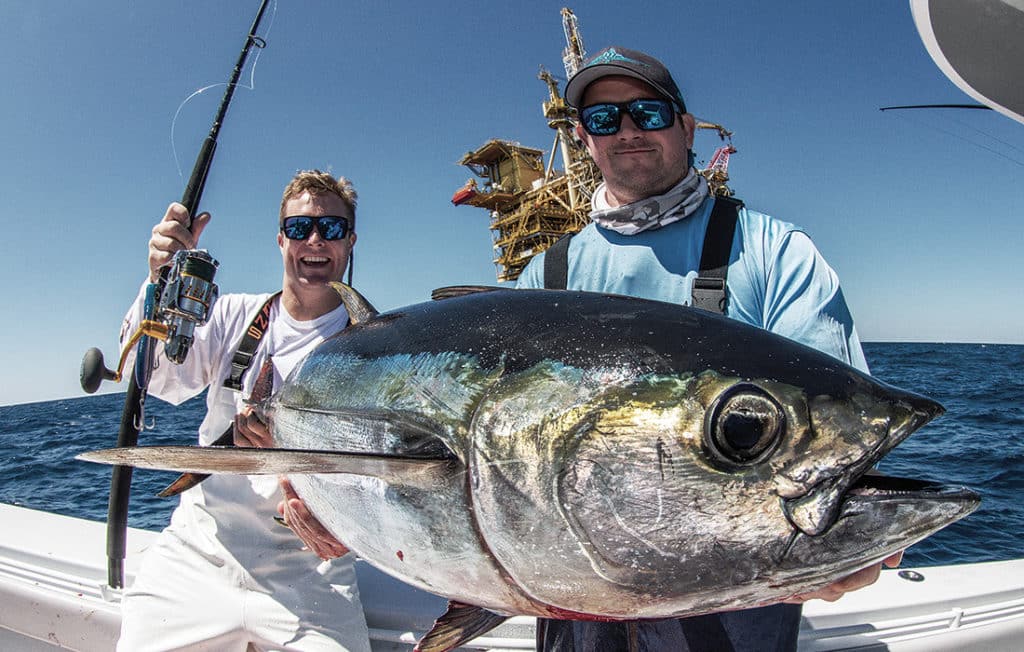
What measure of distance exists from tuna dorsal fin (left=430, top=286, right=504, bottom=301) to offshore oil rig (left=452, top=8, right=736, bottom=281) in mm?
24892

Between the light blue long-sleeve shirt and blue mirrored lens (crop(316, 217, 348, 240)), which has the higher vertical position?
blue mirrored lens (crop(316, 217, 348, 240))

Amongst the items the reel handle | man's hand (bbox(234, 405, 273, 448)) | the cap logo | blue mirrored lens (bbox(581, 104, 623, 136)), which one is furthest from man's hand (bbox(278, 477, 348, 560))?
the cap logo

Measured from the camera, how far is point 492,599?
3.45ft

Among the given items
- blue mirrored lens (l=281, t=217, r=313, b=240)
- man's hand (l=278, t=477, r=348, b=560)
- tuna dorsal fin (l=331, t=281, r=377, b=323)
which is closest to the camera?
man's hand (l=278, t=477, r=348, b=560)

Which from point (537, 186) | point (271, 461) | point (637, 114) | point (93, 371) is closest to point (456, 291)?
point (271, 461)

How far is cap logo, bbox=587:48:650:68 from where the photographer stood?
6.05ft

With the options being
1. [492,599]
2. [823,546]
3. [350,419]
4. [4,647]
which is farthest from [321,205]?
[4,647]

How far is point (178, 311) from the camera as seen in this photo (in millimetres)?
2445

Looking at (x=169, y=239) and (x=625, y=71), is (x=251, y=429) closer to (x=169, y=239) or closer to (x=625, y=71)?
(x=169, y=239)

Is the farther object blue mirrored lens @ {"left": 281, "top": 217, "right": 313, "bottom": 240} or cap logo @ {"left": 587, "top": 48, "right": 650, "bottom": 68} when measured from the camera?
blue mirrored lens @ {"left": 281, "top": 217, "right": 313, "bottom": 240}

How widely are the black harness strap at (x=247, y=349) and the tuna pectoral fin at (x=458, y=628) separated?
1884 millimetres

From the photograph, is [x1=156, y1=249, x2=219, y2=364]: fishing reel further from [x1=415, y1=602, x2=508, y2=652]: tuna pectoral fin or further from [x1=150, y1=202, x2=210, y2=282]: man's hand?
[x1=415, y1=602, x2=508, y2=652]: tuna pectoral fin

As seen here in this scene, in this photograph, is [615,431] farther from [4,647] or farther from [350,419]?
[4,647]

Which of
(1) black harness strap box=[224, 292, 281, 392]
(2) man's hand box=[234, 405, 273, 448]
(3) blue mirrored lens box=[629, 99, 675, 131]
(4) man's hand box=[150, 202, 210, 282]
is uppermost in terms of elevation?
(3) blue mirrored lens box=[629, 99, 675, 131]
